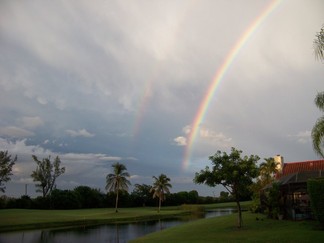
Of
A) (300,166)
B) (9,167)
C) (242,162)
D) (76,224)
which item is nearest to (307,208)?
(242,162)

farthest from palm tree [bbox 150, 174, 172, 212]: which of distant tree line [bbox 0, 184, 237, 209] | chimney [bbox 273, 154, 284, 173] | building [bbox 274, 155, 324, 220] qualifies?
building [bbox 274, 155, 324, 220]

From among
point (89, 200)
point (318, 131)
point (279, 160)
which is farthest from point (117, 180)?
point (318, 131)

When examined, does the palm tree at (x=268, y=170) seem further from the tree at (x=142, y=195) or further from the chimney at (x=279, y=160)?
the tree at (x=142, y=195)

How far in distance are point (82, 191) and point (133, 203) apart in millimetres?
21135

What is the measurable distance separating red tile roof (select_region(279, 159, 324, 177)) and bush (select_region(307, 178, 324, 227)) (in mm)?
29060

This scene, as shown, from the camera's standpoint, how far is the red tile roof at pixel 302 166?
53041 millimetres

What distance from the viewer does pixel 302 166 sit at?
183 ft

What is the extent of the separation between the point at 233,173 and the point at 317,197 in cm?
716

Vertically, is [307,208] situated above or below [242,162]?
below

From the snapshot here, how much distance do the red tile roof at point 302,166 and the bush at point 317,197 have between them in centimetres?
2906

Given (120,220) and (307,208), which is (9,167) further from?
(307,208)

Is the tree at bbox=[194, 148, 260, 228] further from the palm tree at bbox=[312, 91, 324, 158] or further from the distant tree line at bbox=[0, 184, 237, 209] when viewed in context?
the distant tree line at bbox=[0, 184, 237, 209]

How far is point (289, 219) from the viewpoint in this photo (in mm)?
35969

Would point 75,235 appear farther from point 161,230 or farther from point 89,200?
point 89,200
